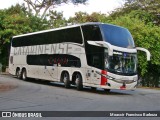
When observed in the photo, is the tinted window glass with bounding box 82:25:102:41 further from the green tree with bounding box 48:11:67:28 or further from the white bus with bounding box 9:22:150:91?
the green tree with bounding box 48:11:67:28

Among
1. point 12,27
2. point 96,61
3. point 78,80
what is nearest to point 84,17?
point 12,27

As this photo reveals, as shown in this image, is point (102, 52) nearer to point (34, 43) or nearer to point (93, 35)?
point (93, 35)

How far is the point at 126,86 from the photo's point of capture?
2019 centimetres

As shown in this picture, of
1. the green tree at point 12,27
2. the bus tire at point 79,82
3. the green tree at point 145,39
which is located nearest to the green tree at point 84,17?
the green tree at point 12,27

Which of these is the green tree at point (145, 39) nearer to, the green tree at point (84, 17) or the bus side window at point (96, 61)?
the bus side window at point (96, 61)

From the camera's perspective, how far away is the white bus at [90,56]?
1972 cm

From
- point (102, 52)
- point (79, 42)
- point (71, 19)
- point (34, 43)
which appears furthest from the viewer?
point (71, 19)

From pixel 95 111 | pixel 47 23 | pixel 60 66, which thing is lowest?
pixel 95 111

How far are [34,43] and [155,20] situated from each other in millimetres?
21896

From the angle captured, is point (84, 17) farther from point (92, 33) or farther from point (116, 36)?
point (116, 36)

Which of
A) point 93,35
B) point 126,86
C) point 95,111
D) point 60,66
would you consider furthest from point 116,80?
point 95,111

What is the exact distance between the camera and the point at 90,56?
20.6 metres

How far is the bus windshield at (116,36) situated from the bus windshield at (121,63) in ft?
1.90

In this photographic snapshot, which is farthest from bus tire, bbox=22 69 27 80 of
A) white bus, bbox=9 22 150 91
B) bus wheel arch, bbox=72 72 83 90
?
bus wheel arch, bbox=72 72 83 90
